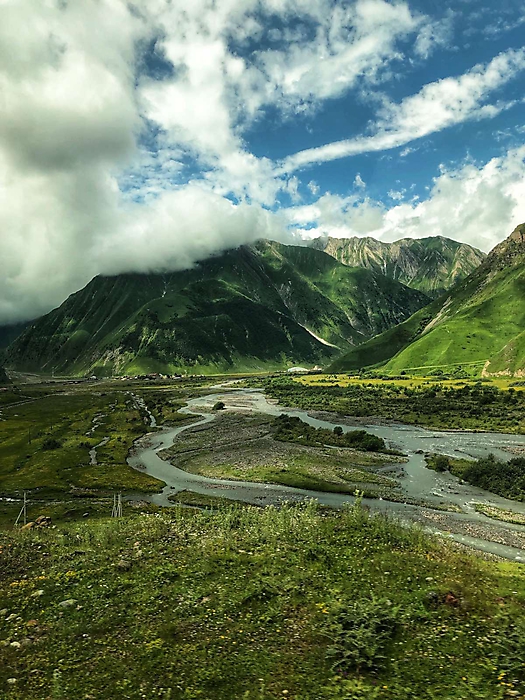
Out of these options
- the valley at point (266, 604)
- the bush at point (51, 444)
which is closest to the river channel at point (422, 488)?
the valley at point (266, 604)

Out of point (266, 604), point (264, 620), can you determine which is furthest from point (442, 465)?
point (264, 620)

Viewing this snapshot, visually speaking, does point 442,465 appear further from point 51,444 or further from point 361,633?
point 51,444

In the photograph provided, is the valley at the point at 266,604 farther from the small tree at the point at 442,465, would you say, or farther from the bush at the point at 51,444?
the bush at the point at 51,444

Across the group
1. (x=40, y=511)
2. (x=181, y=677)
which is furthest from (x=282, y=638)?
(x=40, y=511)

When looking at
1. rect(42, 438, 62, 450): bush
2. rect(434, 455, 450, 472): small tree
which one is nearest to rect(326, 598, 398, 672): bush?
rect(434, 455, 450, 472): small tree

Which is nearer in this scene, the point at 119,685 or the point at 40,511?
the point at 119,685

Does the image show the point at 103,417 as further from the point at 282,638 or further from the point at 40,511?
the point at 282,638
